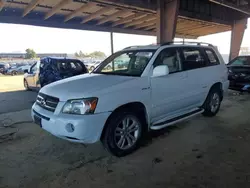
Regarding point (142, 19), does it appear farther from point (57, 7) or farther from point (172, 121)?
point (172, 121)

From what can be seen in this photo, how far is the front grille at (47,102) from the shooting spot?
3.05m

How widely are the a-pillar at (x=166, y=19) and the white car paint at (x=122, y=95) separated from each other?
6310mm

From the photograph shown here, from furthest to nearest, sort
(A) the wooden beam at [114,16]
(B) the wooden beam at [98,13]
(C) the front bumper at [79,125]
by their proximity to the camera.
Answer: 1. (A) the wooden beam at [114,16]
2. (B) the wooden beam at [98,13]
3. (C) the front bumper at [79,125]

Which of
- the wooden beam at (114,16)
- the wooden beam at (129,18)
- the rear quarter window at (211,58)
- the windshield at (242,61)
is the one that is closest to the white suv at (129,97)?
the rear quarter window at (211,58)

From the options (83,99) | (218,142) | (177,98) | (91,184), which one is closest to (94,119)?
(83,99)

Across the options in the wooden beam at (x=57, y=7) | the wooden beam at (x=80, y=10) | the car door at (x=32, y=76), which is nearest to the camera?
the car door at (x=32, y=76)

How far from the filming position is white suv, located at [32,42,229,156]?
9.37ft

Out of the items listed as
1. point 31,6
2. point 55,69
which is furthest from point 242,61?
point 31,6

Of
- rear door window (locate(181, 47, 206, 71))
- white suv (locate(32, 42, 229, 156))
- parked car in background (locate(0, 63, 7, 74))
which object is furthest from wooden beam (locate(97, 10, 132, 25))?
parked car in background (locate(0, 63, 7, 74))

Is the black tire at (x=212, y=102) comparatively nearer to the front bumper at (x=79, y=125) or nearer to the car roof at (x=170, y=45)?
the car roof at (x=170, y=45)

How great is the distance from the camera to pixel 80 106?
2.86 m

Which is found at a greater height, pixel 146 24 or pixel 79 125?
pixel 146 24

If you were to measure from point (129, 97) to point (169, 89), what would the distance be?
3.23ft

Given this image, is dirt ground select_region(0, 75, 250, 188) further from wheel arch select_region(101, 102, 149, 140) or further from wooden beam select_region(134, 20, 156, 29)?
wooden beam select_region(134, 20, 156, 29)
